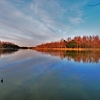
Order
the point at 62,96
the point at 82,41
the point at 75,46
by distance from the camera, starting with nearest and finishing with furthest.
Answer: the point at 62,96, the point at 75,46, the point at 82,41

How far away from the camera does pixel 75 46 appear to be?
59938 mm

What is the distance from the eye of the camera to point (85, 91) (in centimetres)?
484

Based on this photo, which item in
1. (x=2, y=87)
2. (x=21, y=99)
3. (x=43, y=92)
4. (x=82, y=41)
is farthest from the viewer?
(x=82, y=41)

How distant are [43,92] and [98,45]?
6465 cm

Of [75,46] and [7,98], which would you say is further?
[75,46]

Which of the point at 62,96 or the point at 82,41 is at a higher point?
the point at 82,41

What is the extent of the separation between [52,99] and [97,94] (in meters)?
1.65

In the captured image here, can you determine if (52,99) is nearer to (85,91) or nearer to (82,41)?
(85,91)

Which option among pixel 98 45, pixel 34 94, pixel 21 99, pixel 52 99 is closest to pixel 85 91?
pixel 52 99

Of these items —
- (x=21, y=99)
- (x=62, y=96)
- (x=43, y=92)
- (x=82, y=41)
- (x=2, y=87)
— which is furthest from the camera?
(x=82, y=41)

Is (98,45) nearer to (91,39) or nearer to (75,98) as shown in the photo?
(91,39)

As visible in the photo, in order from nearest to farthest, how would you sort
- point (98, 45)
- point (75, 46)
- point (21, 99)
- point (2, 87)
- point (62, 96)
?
point (21, 99) → point (62, 96) → point (2, 87) → point (75, 46) → point (98, 45)

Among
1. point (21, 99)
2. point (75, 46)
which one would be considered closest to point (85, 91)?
point (21, 99)

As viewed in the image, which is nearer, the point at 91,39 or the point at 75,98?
the point at 75,98
